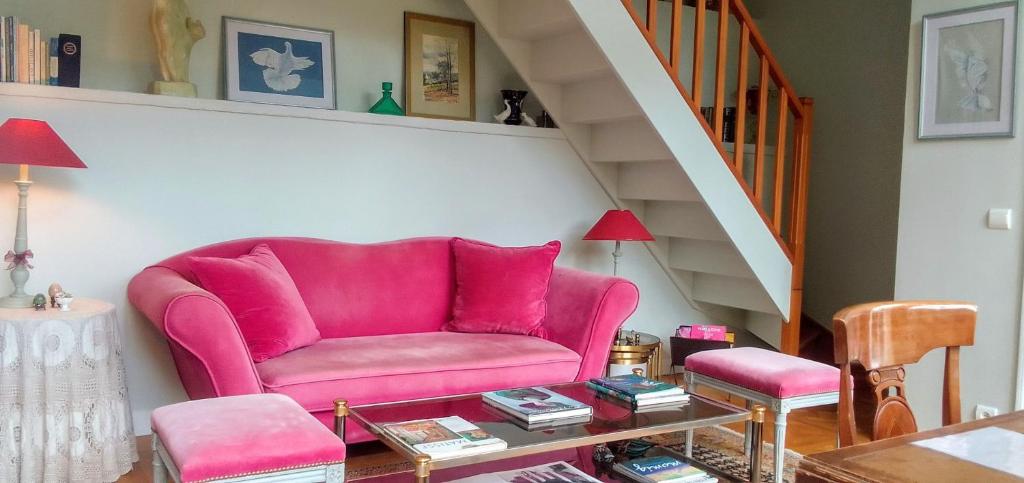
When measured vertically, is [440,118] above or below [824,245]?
above

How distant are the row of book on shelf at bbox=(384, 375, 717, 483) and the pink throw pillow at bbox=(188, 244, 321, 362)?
→ 2.89 ft

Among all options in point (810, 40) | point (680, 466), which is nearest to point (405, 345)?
point (680, 466)

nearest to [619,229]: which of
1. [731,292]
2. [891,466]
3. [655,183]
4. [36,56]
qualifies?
[655,183]

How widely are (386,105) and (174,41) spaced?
3.39ft

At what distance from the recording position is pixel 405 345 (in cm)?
314

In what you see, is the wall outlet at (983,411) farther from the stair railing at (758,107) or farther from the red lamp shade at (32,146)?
the red lamp shade at (32,146)

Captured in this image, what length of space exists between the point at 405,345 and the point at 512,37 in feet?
6.14

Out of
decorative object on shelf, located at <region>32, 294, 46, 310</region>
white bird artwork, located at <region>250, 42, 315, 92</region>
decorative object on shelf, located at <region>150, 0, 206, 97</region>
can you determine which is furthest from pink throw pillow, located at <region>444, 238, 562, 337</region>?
decorative object on shelf, located at <region>32, 294, 46, 310</region>

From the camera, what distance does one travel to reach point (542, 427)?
218 cm

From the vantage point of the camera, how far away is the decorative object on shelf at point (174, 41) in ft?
10.6

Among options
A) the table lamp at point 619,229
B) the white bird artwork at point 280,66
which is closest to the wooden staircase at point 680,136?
the table lamp at point 619,229

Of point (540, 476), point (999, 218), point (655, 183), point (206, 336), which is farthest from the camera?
point (655, 183)

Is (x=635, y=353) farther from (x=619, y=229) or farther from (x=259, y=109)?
(x=259, y=109)

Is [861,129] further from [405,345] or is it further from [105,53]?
[105,53]
